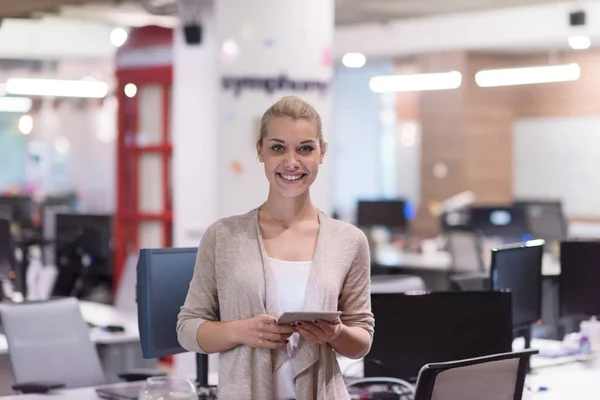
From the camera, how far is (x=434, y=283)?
10.3m

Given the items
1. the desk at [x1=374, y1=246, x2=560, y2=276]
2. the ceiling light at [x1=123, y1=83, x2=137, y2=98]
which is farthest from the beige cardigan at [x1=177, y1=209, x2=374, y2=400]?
the desk at [x1=374, y1=246, x2=560, y2=276]

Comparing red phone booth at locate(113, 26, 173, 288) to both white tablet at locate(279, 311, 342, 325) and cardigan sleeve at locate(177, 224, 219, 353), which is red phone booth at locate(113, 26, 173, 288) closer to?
cardigan sleeve at locate(177, 224, 219, 353)

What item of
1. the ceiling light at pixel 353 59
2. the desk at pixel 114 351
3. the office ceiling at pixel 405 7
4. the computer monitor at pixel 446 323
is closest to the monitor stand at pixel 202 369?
the computer monitor at pixel 446 323

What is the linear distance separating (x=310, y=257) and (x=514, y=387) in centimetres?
85

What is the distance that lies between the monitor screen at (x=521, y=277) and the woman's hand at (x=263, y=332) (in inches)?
81.4

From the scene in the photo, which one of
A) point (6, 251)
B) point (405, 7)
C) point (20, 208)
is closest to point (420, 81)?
point (405, 7)

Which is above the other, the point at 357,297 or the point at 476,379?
the point at 357,297

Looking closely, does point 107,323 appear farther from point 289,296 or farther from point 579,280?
point 289,296

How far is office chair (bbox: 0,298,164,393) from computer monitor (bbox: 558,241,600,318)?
81.3 inches

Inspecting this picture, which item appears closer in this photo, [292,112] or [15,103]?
[292,112]

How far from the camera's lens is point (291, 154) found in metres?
2.85

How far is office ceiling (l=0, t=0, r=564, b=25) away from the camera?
1100 cm

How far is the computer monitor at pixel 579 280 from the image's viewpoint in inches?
204

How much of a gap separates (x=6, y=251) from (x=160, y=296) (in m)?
3.50
